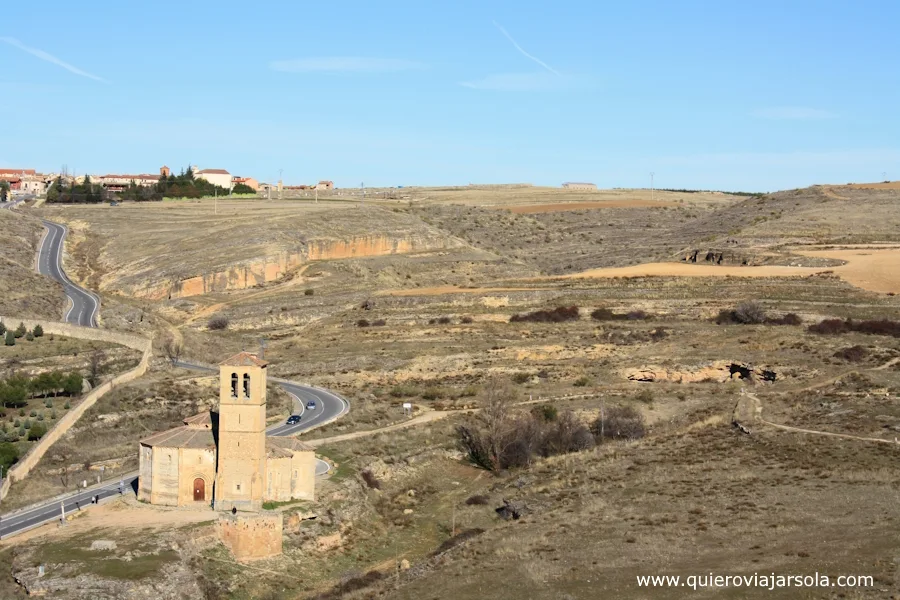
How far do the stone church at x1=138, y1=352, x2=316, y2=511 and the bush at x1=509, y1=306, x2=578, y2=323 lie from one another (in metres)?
41.5

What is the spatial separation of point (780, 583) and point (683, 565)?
3708 millimetres

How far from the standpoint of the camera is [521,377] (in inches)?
2825

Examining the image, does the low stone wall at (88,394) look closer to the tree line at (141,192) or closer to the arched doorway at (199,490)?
the arched doorway at (199,490)

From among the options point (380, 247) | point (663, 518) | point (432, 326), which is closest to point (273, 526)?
point (663, 518)

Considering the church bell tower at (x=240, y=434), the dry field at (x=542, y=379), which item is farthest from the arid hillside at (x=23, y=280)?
the church bell tower at (x=240, y=434)

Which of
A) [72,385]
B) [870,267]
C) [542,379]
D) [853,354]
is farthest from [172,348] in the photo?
[870,267]

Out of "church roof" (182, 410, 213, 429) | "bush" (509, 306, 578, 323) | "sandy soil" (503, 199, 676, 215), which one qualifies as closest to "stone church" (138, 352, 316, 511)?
"church roof" (182, 410, 213, 429)

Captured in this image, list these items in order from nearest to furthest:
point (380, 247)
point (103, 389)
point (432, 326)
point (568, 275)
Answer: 1. point (103, 389)
2. point (432, 326)
3. point (568, 275)
4. point (380, 247)

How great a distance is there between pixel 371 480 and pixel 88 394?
51.9 ft

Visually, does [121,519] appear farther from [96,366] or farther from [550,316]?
[550,316]

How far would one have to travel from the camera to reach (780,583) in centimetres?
3362

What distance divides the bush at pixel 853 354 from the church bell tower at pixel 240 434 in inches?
1501

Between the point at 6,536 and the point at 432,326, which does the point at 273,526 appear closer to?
the point at 6,536

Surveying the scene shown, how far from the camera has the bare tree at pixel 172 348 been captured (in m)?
70.9
